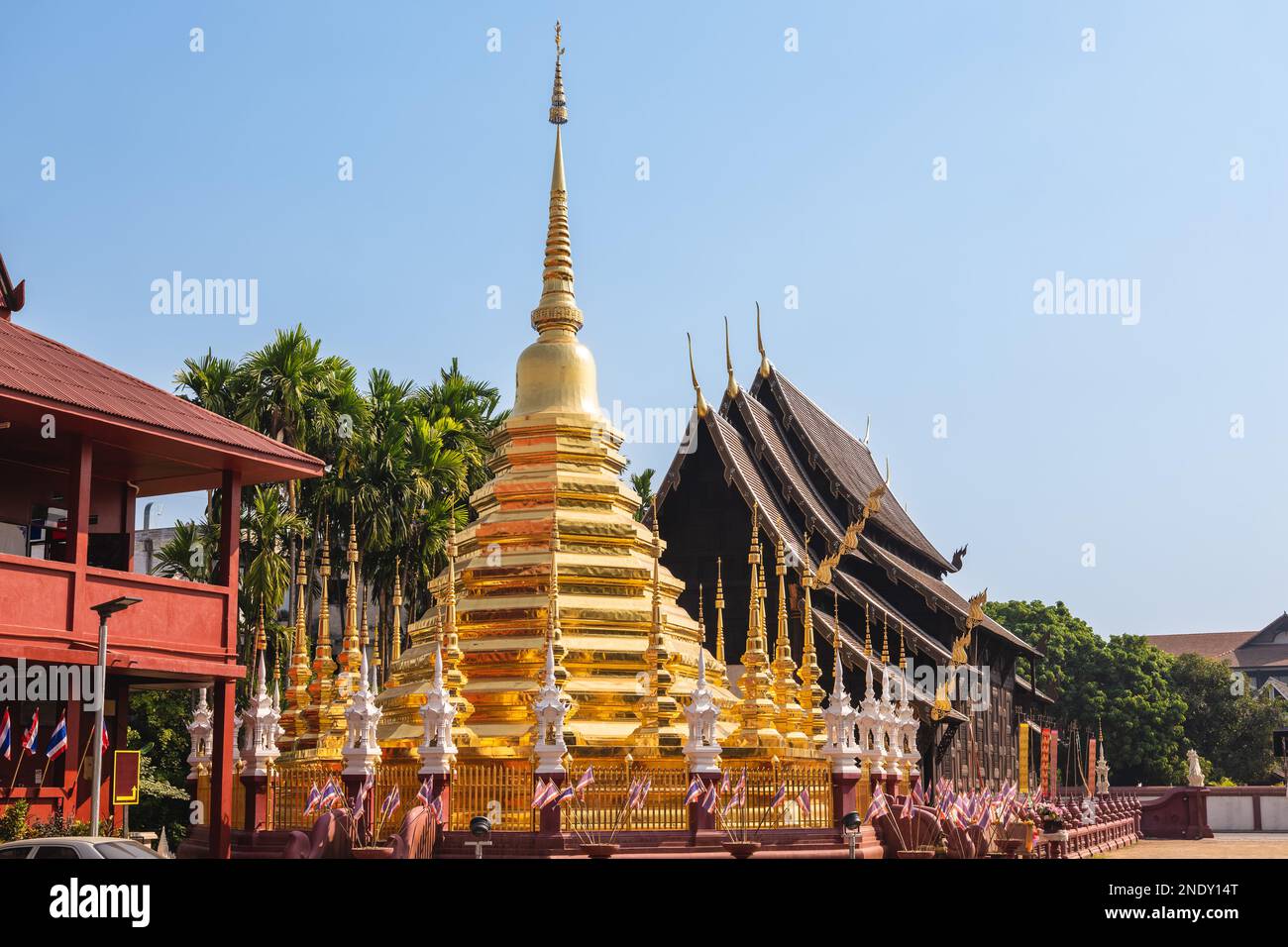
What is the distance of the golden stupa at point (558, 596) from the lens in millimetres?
24172

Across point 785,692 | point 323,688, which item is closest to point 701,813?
point 785,692

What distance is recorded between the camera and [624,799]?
72.8ft

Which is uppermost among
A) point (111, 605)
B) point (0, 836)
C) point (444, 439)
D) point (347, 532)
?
point (444, 439)

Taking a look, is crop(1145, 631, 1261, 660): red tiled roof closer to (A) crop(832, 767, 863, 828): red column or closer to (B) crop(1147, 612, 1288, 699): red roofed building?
(B) crop(1147, 612, 1288, 699): red roofed building

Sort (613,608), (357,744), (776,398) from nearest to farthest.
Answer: (357,744), (613,608), (776,398)

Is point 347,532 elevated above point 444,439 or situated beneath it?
situated beneath

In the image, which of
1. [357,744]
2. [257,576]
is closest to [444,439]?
[257,576]

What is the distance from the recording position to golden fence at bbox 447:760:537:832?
22125mm

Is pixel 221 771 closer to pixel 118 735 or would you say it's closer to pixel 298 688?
pixel 118 735

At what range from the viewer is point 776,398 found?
47.1 meters

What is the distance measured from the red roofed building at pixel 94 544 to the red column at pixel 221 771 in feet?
0.08

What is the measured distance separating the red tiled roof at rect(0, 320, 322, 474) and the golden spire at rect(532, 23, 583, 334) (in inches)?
288
